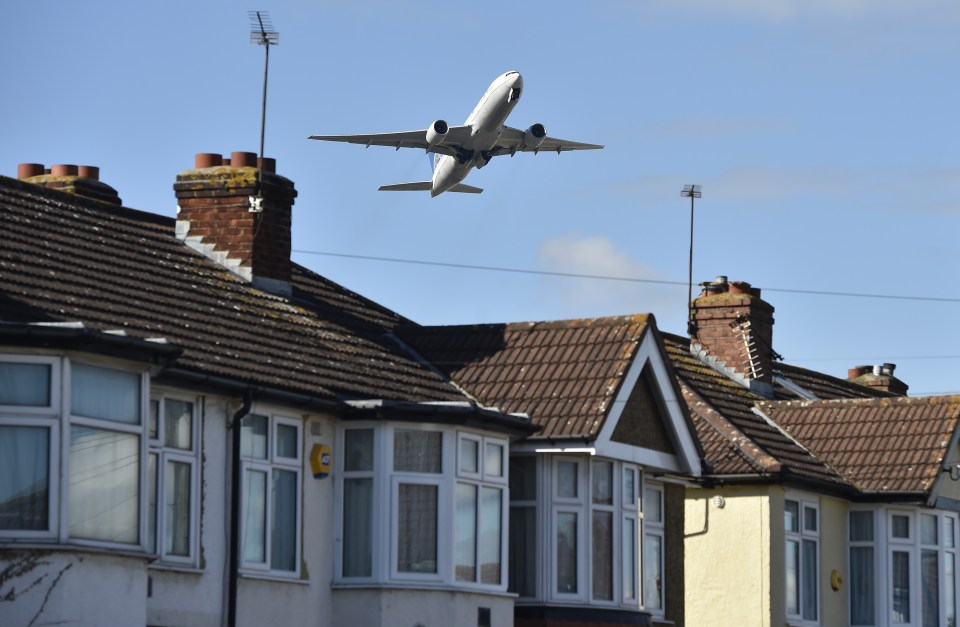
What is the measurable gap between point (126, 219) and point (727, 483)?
935 cm

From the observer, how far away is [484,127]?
3975 centimetres

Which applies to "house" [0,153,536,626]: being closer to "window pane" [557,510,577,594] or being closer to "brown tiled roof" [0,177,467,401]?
"brown tiled roof" [0,177,467,401]

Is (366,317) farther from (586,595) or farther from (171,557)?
(171,557)

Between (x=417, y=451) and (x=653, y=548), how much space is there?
577 cm

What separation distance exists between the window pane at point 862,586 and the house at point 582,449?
14.4ft

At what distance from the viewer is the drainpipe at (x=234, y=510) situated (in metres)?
20.2

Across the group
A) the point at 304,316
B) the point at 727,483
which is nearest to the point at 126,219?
the point at 304,316

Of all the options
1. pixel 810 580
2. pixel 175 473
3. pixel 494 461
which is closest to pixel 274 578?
pixel 175 473

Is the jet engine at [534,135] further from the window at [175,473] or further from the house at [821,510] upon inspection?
the window at [175,473]

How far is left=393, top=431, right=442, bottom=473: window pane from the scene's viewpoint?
21.9m

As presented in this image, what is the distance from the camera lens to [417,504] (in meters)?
21.9

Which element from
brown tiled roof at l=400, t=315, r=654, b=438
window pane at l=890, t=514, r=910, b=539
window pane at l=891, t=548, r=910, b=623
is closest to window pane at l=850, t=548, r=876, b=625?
window pane at l=891, t=548, r=910, b=623

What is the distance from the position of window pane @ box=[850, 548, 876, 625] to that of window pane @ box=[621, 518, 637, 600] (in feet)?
18.9

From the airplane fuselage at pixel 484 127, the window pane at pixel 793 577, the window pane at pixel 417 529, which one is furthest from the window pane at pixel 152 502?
the airplane fuselage at pixel 484 127
